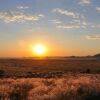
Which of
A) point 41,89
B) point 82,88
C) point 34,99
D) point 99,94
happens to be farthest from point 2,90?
point 99,94

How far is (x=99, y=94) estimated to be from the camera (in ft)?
53.3

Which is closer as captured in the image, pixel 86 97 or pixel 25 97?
pixel 86 97

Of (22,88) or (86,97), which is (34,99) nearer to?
(86,97)

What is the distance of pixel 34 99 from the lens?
15.5 meters

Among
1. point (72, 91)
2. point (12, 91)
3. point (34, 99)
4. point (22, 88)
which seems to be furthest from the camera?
point (22, 88)

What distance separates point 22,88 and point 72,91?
471cm

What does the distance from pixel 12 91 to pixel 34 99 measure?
11.6 ft

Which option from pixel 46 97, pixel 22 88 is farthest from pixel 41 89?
pixel 46 97

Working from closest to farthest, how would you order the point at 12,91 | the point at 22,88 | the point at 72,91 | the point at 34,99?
the point at 34,99, the point at 72,91, the point at 12,91, the point at 22,88

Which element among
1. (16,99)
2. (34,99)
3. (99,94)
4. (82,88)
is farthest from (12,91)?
(99,94)

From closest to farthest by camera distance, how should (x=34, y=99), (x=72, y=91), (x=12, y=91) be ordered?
(x=34, y=99) → (x=72, y=91) → (x=12, y=91)

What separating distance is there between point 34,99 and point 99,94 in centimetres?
378

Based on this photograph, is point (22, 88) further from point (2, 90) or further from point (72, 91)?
point (72, 91)

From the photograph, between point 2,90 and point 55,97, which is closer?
point 55,97
